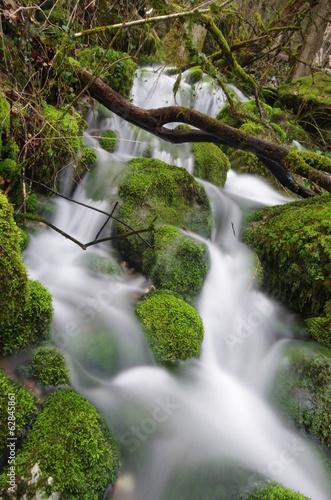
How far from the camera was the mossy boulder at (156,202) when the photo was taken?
4.15m

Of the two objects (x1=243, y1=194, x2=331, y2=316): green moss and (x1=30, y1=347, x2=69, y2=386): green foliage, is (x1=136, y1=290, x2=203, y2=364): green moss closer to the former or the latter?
(x1=30, y1=347, x2=69, y2=386): green foliage

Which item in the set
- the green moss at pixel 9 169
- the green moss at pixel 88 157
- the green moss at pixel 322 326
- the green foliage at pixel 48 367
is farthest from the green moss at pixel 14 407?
the green moss at pixel 88 157

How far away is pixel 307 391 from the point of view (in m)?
3.08

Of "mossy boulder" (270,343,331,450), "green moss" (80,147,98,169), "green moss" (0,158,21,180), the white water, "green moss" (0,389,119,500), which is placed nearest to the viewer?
"green moss" (0,389,119,500)

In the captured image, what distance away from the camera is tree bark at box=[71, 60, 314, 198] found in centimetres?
375

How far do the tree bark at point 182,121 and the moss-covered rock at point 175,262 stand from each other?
3.80ft

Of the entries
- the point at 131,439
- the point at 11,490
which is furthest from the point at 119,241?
the point at 11,490

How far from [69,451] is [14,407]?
0.40 metres

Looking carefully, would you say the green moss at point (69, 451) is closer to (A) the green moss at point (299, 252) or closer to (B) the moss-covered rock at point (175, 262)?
(B) the moss-covered rock at point (175, 262)

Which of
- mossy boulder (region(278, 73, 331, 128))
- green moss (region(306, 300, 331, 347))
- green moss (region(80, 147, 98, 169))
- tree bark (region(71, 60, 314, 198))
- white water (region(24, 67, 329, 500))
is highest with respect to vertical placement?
mossy boulder (region(278, 73, 331, 128))

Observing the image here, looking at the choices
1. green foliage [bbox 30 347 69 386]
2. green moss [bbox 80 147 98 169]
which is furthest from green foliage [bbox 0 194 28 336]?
green moss [bbox 80 147 98 169]

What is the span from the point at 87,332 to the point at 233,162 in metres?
5.68

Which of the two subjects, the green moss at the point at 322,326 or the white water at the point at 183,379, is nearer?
the white water at the point at 183,379

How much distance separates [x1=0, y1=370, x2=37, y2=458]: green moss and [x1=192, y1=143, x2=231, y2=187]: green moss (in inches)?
191
